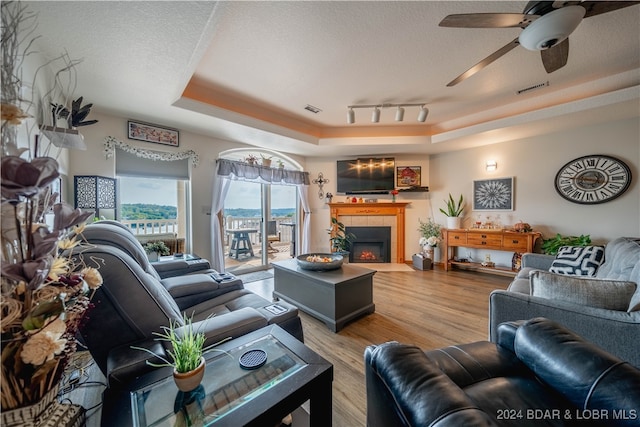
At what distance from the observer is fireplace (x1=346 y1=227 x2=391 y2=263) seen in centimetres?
509

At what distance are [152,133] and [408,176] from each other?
4605 mm

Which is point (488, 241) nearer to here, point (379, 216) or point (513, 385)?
point (379, 216)

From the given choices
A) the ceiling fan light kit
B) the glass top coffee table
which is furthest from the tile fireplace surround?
the glass top coffee table

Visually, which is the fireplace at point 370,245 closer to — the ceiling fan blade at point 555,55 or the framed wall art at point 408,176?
the framed wall art at point 408,176

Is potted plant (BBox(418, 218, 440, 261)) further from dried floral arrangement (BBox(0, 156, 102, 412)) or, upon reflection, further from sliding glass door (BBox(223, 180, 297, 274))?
dried floral arrangement (BBox(0, 156, 102, 412))

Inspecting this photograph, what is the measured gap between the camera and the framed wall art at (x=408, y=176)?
498 cm

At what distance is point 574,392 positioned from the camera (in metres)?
0.87

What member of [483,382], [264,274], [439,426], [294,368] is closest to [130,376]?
[294,368]

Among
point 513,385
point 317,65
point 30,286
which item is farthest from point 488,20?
point 30,286

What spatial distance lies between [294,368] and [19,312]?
2.76ft

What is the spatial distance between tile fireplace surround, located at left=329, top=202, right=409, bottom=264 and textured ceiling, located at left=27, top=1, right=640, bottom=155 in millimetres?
1764

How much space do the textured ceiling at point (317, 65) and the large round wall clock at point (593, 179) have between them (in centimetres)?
65

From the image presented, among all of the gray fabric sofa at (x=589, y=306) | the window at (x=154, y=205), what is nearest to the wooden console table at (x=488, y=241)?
the gray fabric sofa at (x=589, y=306)

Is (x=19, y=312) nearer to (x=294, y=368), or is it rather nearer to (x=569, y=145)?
(x=294, y=368)
